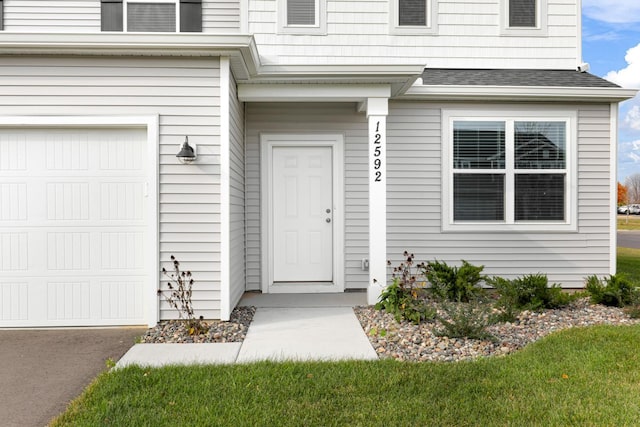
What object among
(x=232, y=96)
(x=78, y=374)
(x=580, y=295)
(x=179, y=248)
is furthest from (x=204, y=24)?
(x=580, y=295)

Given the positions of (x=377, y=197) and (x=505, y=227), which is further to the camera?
(x=505, y=227)

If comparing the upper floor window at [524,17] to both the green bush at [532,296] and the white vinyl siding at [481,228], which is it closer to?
the white vinyl siding at [481,228]

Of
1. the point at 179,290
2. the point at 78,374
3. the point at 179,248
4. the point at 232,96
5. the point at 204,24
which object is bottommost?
the point at 78,374

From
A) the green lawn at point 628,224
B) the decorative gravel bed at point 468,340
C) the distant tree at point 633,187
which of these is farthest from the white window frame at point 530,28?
the distant tree at point 633,187

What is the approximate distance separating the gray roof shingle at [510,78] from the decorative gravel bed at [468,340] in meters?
3.09

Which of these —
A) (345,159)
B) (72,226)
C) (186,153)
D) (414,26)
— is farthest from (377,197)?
(72,226)

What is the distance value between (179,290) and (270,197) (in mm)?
2268

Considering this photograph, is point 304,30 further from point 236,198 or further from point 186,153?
point 186,153

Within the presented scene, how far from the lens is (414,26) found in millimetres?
7203

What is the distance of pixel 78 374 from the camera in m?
3.66

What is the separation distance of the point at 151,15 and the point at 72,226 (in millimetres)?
3924

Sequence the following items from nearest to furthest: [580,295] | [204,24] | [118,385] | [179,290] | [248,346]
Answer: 1. [118,385]
2. [248,346]
3. [179,290]
4. [580,295]
5. [204,24]

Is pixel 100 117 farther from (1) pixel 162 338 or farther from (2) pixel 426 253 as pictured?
(2) pixel 426 253

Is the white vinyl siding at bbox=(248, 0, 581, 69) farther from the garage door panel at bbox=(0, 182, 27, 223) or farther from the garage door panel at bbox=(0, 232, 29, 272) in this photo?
the garage door panel at bbox=(0, 232, 29, 272)
